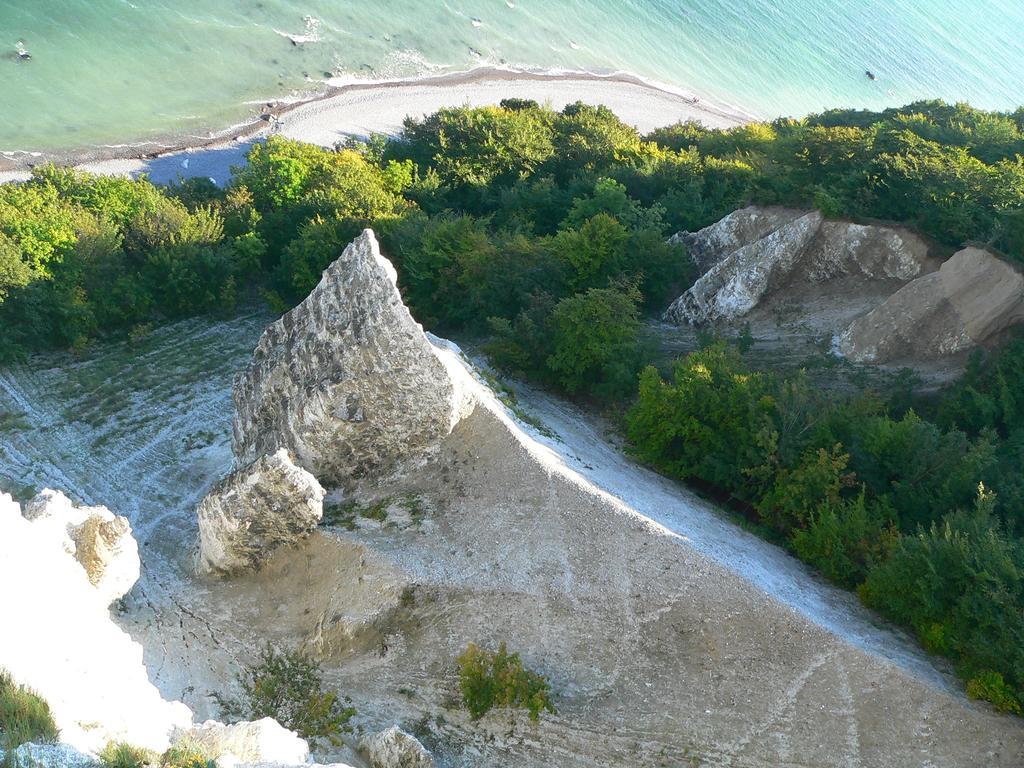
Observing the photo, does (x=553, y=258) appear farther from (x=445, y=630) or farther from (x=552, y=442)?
(x=445, y=630)

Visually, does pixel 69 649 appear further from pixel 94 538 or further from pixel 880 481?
pixel 880 481

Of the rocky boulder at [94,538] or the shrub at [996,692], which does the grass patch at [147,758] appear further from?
the shrub at [996,692]

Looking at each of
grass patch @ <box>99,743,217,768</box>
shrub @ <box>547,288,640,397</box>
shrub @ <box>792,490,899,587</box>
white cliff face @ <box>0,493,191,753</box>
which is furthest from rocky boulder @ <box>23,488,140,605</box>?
shrub @ <box>792,490,899,587</box>

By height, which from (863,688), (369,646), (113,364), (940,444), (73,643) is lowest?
(113,364)

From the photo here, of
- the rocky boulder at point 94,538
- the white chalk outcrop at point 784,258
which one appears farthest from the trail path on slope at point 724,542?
the rocky boulder at point 94,538

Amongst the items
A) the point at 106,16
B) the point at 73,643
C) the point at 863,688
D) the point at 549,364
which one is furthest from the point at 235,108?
the point at 863,688

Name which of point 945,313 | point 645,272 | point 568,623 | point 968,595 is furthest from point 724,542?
point 645,272
